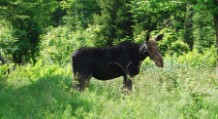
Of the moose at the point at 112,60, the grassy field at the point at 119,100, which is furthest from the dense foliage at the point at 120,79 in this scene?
the moose at the point at 112,60

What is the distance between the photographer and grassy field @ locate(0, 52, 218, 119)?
6.98 m

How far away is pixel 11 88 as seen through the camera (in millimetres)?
9758

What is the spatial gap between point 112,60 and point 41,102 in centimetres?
234

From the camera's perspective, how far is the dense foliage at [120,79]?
24.1 ft

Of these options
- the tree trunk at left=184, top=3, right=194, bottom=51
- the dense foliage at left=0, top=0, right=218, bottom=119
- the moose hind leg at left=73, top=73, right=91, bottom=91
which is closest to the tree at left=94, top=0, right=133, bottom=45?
the dense foliage at left=0, top=0, right=218, bottom=119

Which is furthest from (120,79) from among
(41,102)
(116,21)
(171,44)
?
(116,21)

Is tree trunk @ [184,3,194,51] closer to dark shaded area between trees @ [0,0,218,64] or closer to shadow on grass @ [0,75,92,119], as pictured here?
dark shaded area between trees @ [0,0,218,64]

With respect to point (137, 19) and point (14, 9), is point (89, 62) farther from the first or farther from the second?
point (137, 19)

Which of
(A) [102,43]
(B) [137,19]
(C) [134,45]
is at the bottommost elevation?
(A) [102,43]

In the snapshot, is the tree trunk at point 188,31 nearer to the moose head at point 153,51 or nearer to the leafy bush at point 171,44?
the leafy bush at point 171,44

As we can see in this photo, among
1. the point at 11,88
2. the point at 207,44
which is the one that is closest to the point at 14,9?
the point at 11,88

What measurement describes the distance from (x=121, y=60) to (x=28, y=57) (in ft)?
44.2

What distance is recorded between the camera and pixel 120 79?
11281mm

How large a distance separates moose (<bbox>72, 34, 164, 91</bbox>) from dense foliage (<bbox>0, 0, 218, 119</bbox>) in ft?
0.92
